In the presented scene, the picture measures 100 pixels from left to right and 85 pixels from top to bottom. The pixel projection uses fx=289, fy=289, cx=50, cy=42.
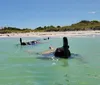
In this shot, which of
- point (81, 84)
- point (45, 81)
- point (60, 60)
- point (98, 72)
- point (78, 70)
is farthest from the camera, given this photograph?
point (60, 60)

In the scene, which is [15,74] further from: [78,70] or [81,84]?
[81,84]

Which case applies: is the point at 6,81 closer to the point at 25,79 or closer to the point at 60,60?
the point at 25,79

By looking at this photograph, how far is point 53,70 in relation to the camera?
16922 mm

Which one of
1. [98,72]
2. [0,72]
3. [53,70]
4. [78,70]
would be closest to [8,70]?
[0,72]

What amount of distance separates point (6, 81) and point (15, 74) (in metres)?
1.99

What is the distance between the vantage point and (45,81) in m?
13.6

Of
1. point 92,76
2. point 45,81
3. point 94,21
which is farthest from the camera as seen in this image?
point 94,21

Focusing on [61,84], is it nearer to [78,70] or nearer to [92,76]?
[92,76]

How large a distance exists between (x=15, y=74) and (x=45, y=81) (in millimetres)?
2940

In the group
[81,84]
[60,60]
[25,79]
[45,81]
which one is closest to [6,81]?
[25,79]

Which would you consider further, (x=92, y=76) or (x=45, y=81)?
(x=92, y=76)

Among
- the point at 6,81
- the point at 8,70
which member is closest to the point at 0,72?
the point at 8,70

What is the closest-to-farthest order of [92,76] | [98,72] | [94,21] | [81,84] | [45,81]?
[81,84] < [45,81] < [92,76] < [98,72] < [94,21]

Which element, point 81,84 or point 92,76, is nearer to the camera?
point 81,84
